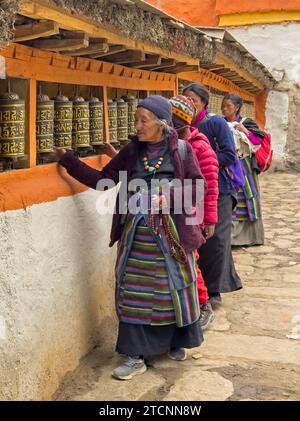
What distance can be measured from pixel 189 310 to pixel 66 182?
3.52 feet

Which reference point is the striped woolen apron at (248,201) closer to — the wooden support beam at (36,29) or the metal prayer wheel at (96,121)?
the metal prayer wheel at (96,121)

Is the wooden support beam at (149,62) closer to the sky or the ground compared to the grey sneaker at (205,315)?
closer to the sky

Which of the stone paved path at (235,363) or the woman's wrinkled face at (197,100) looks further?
the woman's wrinkled face at (197,100)

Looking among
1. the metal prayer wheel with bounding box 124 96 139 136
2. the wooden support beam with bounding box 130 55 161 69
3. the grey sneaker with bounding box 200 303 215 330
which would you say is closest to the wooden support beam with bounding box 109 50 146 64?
the wooden support beam with bounding box 130 55 161 69

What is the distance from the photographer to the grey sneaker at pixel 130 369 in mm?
3543

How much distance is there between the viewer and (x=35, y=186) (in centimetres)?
319

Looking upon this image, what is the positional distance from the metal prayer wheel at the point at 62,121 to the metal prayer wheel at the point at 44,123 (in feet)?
0.55

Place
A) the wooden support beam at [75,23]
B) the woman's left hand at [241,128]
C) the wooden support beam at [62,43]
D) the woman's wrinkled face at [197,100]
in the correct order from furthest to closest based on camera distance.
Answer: the woman's left hand at [241,128] → the woman's wrinkled face at [197,100] → the wooden support beam at [62,43] → the wooden support beam at [75,23]

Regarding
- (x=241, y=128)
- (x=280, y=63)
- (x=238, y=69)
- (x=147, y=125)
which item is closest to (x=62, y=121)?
(x=147, y=125)

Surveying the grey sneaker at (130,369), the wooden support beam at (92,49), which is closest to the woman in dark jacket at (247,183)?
the wooden support beam at (92,49)

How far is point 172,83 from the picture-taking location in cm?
632

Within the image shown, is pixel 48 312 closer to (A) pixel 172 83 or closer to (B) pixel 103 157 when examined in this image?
(B) pixel 103 157

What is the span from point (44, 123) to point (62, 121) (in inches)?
10.0

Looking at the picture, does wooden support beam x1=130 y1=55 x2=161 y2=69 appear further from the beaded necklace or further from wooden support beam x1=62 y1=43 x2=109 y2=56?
the beaded necklace
